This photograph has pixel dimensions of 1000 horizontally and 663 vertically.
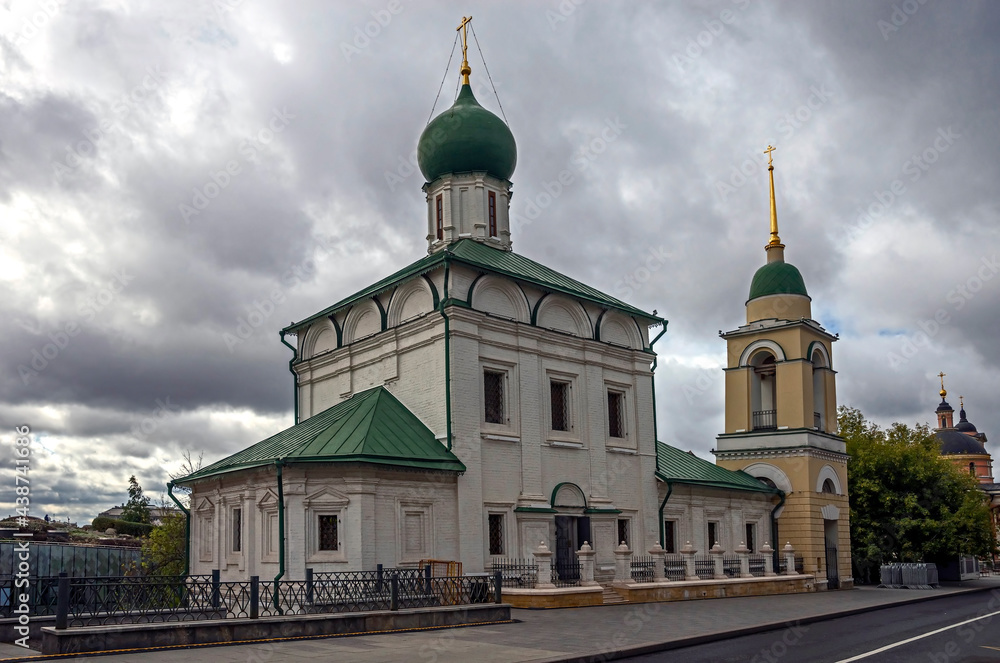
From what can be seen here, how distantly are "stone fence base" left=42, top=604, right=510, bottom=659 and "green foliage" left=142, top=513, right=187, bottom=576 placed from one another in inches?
839

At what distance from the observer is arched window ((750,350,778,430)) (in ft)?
109

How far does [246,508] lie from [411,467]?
403 centimetres

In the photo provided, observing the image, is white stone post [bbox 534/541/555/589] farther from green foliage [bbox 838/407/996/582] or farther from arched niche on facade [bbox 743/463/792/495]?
green foliage [bbox 838/407/996/582]

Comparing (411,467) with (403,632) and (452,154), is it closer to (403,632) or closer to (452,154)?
(403,632)

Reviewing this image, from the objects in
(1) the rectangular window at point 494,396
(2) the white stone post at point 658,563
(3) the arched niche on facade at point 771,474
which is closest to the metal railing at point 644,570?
(2) the white stone post at point 658,563

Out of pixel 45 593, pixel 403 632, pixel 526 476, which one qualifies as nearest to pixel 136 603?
pixel 45 593

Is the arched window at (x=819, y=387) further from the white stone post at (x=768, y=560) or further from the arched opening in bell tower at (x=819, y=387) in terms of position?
the white stone post at (x=768, y=560)

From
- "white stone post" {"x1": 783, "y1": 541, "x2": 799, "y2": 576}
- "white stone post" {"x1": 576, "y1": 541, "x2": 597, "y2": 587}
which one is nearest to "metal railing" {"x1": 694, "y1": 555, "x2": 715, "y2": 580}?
"white stone post" {"x1": 783, "y1": 541, "x2": 799, "y2": 576}

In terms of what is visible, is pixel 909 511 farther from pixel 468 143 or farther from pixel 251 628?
pixel 251 628

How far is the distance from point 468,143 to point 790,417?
15385 millimetres

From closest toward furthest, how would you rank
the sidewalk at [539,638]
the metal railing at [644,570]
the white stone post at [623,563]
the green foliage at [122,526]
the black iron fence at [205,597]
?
the sidewalk at [539,638] < the black iron fence at [205,597] < the white stone post at [623,563] < the metal railing at [644,570] < the green foliage at [122,526]

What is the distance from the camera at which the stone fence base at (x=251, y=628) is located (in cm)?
1152

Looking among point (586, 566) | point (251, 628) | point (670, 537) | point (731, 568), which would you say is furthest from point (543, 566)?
point (731, 568)

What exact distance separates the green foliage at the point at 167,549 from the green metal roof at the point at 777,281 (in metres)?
24.5
